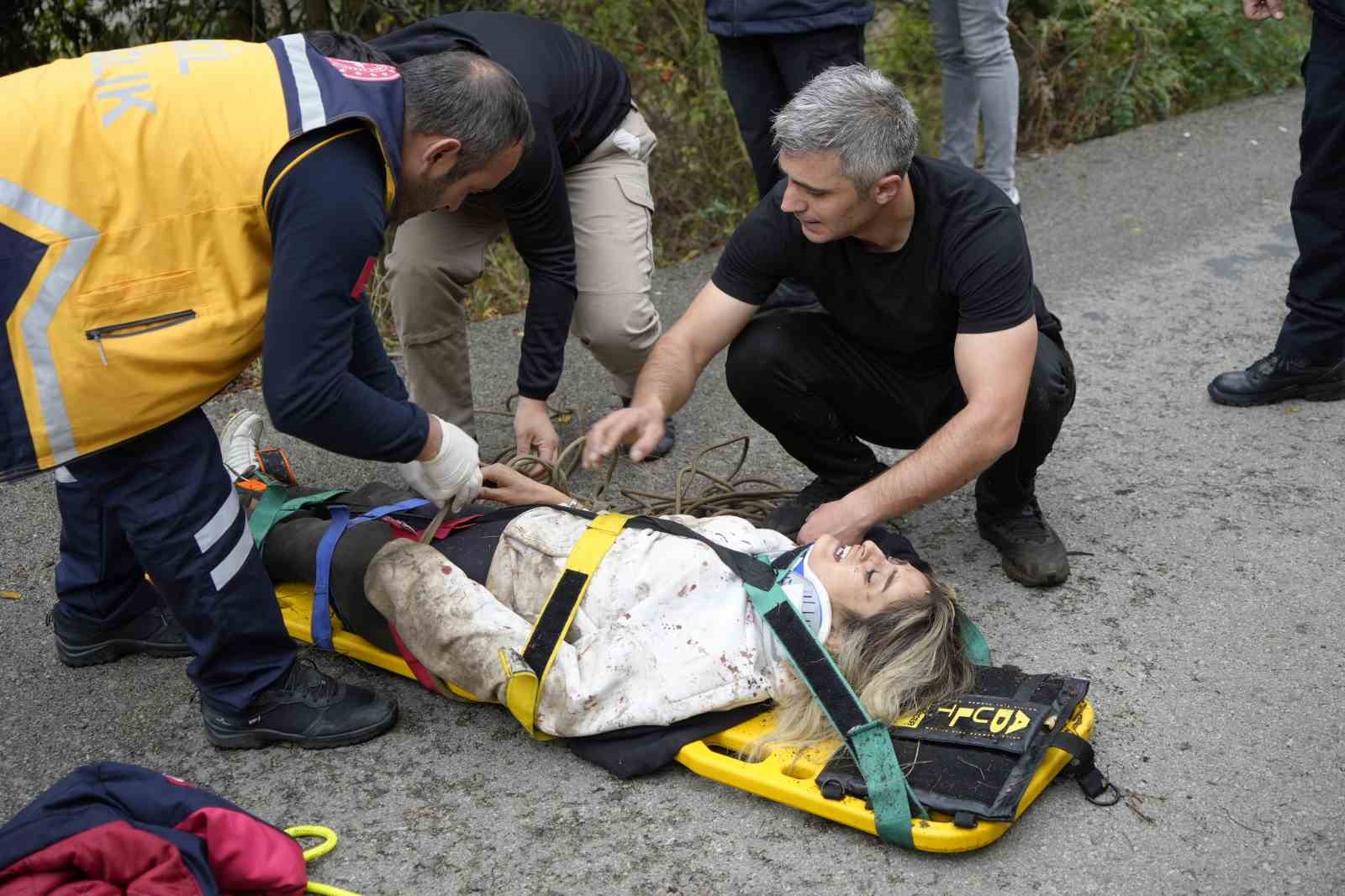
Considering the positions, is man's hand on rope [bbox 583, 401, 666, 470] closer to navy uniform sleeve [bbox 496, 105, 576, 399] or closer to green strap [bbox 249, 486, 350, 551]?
navy uniform sleeve [bbox 496, 105, 576, 399]

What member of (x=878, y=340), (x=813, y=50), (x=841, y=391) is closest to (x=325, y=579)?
(x=841, y=391)

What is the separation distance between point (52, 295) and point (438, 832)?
4.14 feet

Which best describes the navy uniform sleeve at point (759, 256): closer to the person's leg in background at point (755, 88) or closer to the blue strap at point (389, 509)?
the blue strap at point (389, 509)

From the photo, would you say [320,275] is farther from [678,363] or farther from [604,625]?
[678,363]

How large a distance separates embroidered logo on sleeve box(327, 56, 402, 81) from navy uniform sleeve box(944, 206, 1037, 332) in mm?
1369

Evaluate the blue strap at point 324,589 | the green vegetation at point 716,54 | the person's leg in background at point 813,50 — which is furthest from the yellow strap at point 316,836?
the green vegetation at point 716,54

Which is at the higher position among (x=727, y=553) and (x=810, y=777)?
(x=727, y=553)

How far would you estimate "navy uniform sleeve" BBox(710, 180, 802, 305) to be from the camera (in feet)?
10.8

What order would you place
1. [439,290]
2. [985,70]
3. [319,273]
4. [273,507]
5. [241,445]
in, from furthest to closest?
[985,70], [439,290], [241,445], [273,507], [319,273]

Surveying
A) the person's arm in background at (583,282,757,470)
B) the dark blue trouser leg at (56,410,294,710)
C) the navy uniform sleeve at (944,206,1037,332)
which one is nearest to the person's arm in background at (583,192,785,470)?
the person's arm in background at (583,282,757,470)

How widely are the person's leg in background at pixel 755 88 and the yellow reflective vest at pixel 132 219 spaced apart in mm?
2293

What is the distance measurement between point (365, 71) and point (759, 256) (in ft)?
3.86

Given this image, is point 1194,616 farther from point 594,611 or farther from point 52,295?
point 52,295

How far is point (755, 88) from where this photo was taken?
459 centimetres
